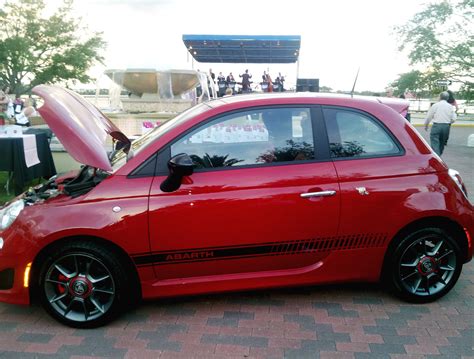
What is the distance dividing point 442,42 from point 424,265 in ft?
56.8

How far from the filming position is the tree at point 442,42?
56.1 feet

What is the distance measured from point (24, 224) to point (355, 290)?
102 inches

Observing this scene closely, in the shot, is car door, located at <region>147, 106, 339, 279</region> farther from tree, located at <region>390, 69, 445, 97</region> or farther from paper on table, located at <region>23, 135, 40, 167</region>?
tree, located at <region>390, 69, 445, 97</region>

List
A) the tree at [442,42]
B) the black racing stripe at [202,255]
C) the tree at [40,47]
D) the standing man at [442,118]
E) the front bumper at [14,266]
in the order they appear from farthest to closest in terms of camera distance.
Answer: the tree at [40,47] → the tree at [442,42] → the standing man at [442,118] → the black racing stripe at [202,255] → the front bumper at [14,266]

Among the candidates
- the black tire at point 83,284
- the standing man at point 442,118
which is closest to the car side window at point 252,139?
the black tire at point 83,284

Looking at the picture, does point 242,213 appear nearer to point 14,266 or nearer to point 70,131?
point 70,131

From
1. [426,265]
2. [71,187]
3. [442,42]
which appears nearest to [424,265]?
[426,265]

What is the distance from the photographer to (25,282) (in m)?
2.85

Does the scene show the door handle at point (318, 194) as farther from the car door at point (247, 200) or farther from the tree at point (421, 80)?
the tree at point (421, 80)

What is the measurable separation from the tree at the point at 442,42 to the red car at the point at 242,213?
16.7 meters

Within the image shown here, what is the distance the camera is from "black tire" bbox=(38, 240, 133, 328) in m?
2.83

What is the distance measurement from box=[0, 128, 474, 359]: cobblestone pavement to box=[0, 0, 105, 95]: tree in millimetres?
30283

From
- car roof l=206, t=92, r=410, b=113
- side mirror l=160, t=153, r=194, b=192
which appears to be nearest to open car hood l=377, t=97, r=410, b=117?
car roof l=206, t=92, r=410, b=113

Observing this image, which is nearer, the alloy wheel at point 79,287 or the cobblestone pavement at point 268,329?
the cobblestone pavement at point 268,329
